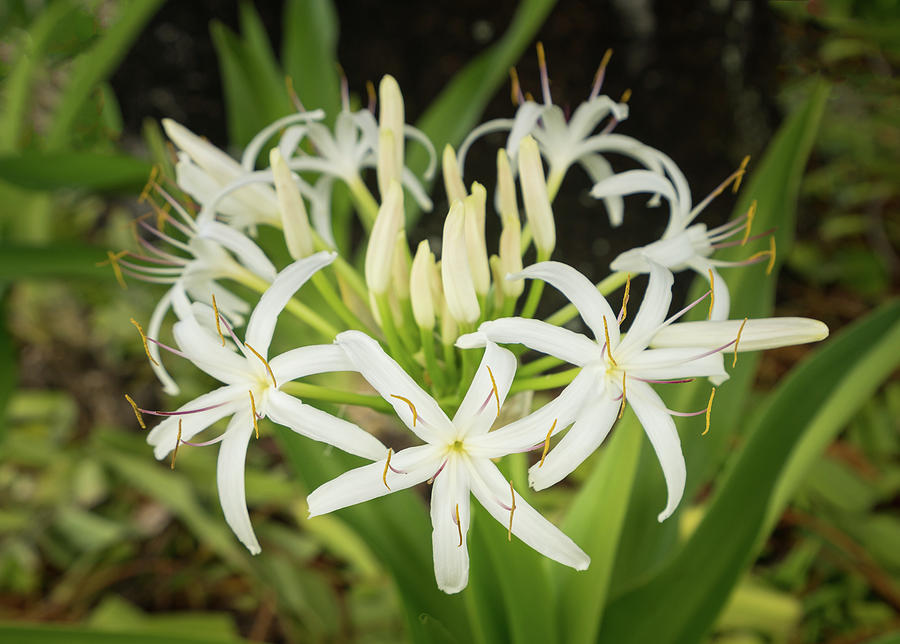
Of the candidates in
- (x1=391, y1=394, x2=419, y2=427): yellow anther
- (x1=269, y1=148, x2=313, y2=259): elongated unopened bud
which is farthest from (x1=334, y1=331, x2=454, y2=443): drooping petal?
(x1=269, y1=148, x2=313, y2=259): elongated unopened bud

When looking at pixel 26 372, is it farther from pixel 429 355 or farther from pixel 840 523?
pixel 840 523

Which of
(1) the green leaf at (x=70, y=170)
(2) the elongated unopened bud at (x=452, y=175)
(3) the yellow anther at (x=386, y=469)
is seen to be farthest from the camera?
(1) the green leaf at (x=70, y=170)

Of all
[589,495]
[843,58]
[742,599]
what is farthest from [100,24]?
[843,58]

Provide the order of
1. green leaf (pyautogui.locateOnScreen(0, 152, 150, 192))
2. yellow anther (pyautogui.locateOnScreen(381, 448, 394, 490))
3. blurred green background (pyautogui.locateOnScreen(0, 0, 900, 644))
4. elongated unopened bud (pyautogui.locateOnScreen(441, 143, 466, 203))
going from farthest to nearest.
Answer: blurred green background (pyautogui.locateOnScreen(0, 0, 900, 644)) → green leaf (pyautogui.locateOnScreen(0, 152, 150, 192)) → elongated unopened bud (pyautogui.locateOnScreen(441, 143, 466, 203)) → yellow anther (pyautogui.locateOnScreen(381, 448, 394, 490))

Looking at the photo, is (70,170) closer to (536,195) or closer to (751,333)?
(536,195)

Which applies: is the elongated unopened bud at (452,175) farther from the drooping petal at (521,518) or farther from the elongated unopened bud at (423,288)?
the drooping petal at (521,518)

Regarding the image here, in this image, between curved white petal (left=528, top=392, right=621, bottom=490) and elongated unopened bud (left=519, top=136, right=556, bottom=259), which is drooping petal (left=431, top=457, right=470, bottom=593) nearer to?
curved white petal (left=528, top=392, right=621, bottom=490)

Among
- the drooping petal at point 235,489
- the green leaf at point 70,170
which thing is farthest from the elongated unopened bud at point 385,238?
the green leaf at point 70,170

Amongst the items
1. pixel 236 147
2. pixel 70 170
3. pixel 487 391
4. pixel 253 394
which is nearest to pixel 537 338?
pixel 487 391
